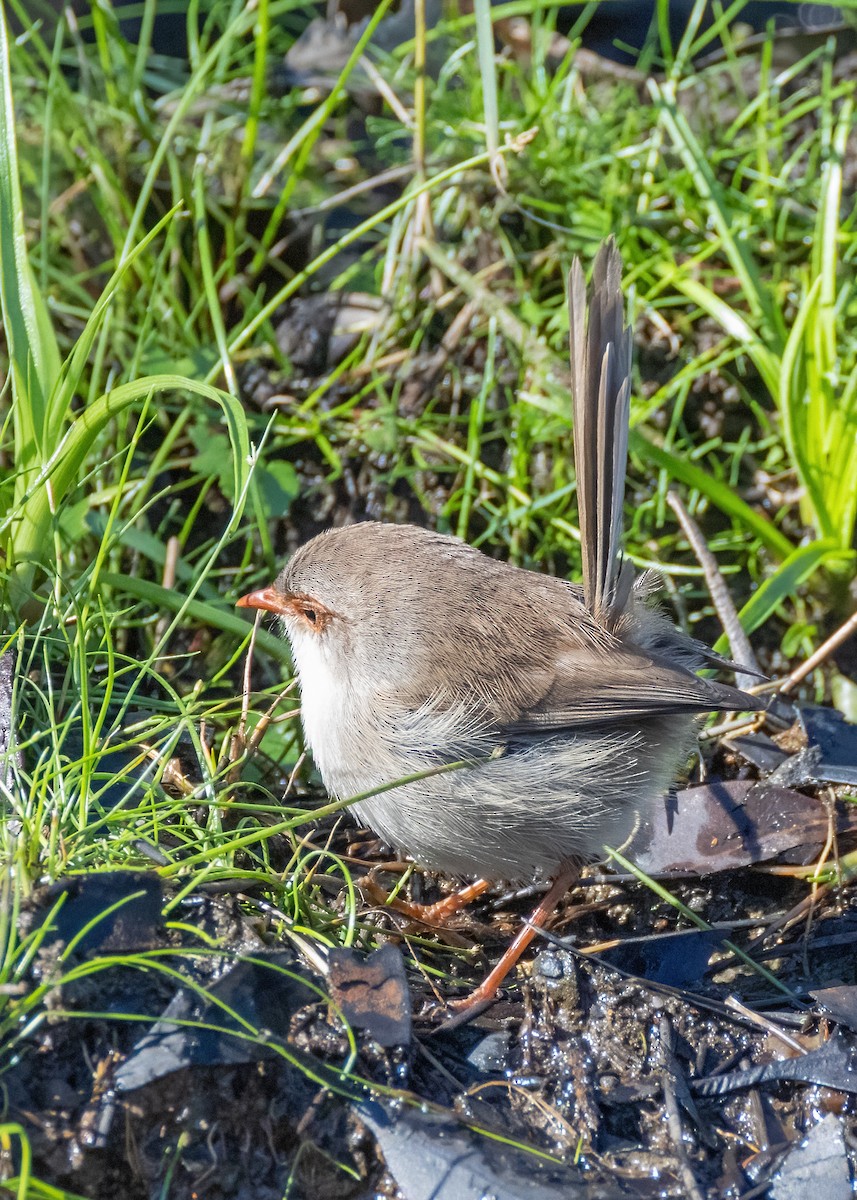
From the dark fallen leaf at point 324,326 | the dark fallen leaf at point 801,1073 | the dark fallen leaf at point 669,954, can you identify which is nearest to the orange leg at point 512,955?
the dark fallen leaf at point 669,954

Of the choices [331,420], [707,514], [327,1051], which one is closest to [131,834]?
[327,1051]

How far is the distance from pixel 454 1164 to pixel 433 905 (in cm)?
122

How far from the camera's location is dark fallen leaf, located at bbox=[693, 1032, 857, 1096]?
2912mm

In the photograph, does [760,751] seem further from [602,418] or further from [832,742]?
[602,418]

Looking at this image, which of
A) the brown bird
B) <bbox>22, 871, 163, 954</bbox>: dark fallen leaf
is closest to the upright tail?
the brown bird

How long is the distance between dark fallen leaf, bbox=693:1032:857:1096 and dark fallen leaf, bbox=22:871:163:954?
1417mm

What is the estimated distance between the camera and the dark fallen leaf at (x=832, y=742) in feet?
12.3

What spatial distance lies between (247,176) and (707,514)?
2.53 metres

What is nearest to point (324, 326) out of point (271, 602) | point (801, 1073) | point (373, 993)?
point (271, 602)

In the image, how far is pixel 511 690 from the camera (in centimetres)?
329

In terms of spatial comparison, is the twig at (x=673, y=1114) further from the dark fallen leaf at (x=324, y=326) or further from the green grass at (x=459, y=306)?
the dark fallen leaf at (x=324, y=326)

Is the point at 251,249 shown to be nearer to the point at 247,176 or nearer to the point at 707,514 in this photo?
the point at 247,176

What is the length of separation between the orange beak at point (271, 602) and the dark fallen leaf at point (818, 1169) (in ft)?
6.59

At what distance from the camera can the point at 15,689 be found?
3170mm
